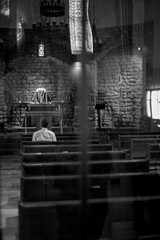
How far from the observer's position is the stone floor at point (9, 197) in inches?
170

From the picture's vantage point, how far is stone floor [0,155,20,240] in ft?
14.2

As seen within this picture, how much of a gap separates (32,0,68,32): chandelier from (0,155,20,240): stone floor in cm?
457

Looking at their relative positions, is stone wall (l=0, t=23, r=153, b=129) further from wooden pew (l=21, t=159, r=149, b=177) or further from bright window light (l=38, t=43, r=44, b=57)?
wooden pew (l=21, t=159, r=149, b=177)

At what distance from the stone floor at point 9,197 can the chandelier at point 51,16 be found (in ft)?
15.0

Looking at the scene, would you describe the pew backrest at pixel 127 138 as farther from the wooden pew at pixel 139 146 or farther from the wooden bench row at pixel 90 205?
the wooden bench row at pixel 90 205

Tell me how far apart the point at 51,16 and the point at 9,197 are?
775cm

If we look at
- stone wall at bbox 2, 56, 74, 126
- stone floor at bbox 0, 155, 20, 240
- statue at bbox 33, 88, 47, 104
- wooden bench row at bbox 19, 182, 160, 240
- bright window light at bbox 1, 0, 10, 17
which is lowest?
stone floor at bbox 0, 155, 20, 240

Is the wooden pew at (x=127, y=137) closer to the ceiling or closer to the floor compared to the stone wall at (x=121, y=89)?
closer to the floor

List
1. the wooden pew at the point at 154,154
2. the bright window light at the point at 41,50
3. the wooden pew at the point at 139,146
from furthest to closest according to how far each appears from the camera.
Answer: the bright window light at the point at 41,50, the wooden pew at the point at 139,146, the wooden pew at the point at 154,154

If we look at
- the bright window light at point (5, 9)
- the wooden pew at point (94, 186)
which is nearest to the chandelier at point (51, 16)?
the bright window light at point (5, 9)

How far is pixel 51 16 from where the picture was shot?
12.5m

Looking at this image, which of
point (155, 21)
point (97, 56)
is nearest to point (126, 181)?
point (155, 21)

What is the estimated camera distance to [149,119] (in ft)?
40.6

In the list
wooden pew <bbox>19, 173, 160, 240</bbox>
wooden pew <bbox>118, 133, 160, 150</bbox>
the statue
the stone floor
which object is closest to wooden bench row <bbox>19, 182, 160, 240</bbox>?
wooden pew <bbox>19, 173, 160, 240</bbox>
